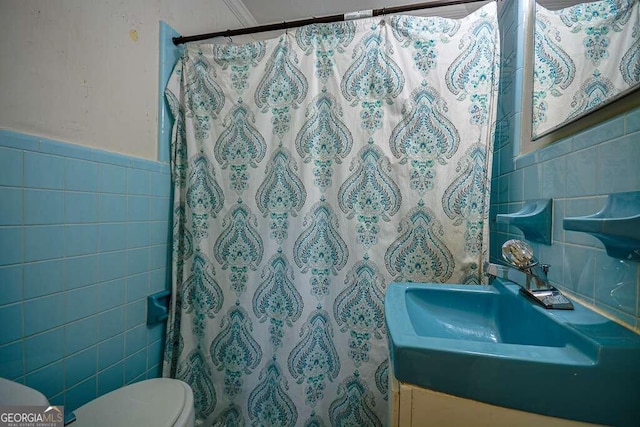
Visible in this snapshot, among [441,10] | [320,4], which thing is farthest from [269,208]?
[441,10]

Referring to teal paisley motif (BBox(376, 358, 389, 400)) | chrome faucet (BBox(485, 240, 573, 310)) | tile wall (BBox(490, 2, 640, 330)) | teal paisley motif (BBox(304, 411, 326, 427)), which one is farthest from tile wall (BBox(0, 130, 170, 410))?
tile wall (BBox(490, 2, 640, 330))

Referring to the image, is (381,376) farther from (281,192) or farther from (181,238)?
Answer: (181,238)

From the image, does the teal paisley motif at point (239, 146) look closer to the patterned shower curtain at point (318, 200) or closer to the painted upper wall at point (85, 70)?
the patterned shower curtain at point (318, 200)

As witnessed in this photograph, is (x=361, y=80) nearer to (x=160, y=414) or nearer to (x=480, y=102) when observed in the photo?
(x=480, y=102)

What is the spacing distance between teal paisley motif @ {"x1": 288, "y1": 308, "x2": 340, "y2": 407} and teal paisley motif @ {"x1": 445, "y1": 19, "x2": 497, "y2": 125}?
0.99m

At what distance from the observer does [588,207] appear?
521mm

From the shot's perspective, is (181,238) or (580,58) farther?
(181,238)

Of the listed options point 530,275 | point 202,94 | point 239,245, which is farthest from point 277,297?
point 202,94

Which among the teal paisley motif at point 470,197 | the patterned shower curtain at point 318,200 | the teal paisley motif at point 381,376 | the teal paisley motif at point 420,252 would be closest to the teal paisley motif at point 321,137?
the patterned shower curtain at point 318,200

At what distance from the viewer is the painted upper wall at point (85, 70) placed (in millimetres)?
698

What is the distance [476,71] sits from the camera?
3.09 ft

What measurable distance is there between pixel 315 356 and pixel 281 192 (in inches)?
27.6

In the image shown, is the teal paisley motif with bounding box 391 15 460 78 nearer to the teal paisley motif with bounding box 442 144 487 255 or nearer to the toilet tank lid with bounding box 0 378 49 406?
the teal paisley motif with bounding box 442 144 487 255

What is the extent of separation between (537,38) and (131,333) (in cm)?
180
